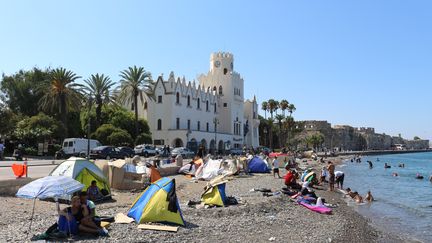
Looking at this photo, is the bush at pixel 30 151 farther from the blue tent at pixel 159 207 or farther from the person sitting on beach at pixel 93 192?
the blue tent at pixel 159 207

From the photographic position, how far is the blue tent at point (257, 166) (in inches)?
1421

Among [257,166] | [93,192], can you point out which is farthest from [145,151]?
[93,192]

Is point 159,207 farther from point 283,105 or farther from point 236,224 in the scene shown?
point 283,105

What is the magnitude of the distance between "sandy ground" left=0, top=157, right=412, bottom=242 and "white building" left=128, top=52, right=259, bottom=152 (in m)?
52.2

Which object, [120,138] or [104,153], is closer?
[104,153]

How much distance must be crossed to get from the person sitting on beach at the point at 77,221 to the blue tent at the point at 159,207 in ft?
5.29

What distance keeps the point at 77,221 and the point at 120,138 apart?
45960mm

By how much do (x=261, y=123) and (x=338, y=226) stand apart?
102 m

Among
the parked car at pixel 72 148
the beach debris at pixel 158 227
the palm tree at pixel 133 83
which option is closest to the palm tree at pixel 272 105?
the palm tree at pixel 133 83

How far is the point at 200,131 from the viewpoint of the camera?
7531 cm

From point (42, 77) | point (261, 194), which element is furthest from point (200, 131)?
point (261, 194)

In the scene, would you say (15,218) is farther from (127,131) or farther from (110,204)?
(127,131)

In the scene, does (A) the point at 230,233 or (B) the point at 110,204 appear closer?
(A) the point at 230,233

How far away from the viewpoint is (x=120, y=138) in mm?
55844
